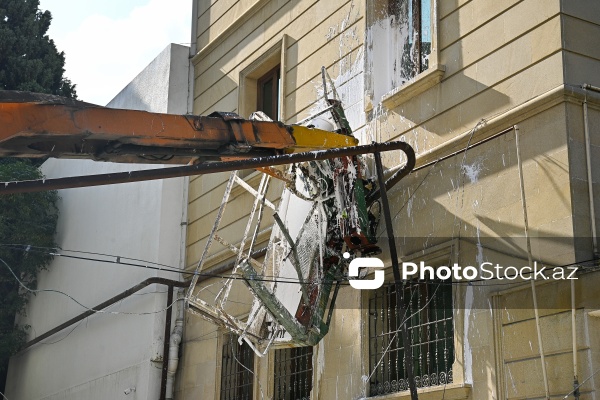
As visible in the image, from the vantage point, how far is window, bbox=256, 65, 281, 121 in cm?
1677

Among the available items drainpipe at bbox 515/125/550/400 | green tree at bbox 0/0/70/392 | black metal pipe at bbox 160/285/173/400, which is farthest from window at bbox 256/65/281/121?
drainpipe at bbox 515/125/550/400

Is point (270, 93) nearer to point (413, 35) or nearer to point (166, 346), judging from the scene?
point (413, 35)

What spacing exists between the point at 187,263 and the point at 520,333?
8.45m

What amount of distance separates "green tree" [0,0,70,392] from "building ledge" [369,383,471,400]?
969 centimetres

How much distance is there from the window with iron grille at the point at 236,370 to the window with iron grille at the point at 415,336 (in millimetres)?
3110

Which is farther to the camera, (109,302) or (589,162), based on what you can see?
(109,302)

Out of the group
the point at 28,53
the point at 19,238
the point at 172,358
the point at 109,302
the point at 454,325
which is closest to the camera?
the point at 454,325

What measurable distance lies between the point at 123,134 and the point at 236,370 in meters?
6.74

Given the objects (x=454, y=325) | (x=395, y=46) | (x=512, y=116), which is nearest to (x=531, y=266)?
(x=454, y=325)

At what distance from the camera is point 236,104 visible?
1700 centimetres

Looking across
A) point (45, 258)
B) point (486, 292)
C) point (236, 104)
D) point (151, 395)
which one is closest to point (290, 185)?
point (486, 292)

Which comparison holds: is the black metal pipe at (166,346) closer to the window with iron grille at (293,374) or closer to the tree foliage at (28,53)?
the window with iron grille at (293,374)

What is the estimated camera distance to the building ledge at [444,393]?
1078 centimetres

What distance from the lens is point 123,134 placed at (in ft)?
32.3
